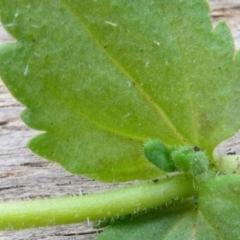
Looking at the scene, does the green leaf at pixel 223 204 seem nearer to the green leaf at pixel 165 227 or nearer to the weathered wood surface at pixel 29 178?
the green leaf at pixel 165 227

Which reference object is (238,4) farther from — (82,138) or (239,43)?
(82,138)

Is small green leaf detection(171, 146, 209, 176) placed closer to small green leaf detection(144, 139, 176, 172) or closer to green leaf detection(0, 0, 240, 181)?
small green leaf detection(144, 139, 176, 172)

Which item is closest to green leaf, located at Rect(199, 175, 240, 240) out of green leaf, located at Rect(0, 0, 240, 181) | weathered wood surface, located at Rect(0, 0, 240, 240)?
green leaf, located at Rect(0, 0, 240, 181)

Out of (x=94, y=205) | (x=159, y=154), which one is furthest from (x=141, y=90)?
(x=94, y=205)

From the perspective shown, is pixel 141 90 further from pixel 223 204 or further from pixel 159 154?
pixel 223 204

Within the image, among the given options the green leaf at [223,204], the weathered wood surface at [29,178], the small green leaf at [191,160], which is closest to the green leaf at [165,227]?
the green leaf at [223,204]

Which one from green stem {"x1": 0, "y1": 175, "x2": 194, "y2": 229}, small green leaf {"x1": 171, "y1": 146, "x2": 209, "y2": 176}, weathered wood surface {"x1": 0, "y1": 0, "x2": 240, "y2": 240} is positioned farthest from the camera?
weathered wood surface {"x1": 0, "y1": 0, "x2": 240, "y2": 240}

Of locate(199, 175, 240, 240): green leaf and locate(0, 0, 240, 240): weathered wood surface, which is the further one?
locate(0, 0, 240, 240): weathered wood surface
